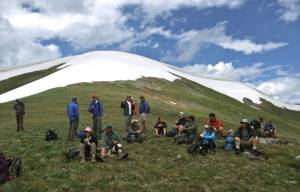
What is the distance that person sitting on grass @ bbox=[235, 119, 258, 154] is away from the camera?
29203mm

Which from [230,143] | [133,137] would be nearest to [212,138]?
[230,143]

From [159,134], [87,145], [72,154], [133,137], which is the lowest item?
[72,154]

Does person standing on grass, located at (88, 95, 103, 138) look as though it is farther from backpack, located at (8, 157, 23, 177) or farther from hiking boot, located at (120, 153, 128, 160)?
backpack, located at (8, 157, 23, 177)

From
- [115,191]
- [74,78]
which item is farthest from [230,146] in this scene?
[74,78]

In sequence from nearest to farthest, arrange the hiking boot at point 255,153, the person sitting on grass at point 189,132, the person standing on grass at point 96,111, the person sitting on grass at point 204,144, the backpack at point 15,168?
the backpack at point 15,168 < the person sitting on grass at point 204,144 < the hiking boot at point 255,153 < the person sitting on grass at point 189,132 < the person standing on grass at point 96,111

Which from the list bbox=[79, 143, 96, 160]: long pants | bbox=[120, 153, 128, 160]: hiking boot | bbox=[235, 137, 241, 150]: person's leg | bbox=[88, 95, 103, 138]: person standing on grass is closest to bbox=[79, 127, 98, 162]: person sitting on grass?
bbox=[79, 143, 96, 160]: long pants

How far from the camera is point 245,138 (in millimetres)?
29859

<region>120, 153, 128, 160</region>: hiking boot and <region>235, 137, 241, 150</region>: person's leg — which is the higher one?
<region>235, 137, 241, 150</region>: person's leg

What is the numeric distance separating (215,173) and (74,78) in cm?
6995

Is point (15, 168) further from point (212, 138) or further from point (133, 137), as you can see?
point (212, 138)

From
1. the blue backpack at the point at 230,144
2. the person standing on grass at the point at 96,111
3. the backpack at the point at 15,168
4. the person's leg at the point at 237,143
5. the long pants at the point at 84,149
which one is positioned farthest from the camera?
the person standing on grass at the point at 96,111

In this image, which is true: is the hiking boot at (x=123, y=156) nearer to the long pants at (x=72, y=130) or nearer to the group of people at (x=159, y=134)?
the group of people at (x=159, y=134)

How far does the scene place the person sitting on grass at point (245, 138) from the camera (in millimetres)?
29203

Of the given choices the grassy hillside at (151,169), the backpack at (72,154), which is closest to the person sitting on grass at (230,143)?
the grassy hillside at (151,169)
